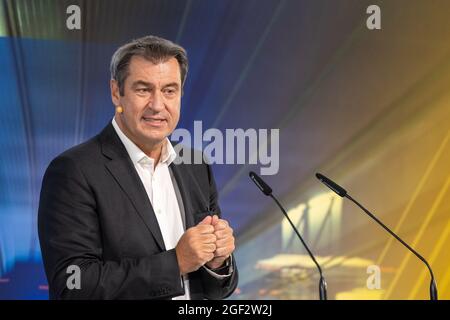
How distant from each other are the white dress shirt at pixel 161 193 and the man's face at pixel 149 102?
4cm

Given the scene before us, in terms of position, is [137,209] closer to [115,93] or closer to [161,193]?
[161,193]

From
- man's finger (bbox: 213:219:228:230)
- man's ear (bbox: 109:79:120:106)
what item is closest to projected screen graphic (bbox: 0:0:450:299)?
man's ear (bbox: 109:79:120:106)

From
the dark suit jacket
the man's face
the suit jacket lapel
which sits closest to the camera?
the dark suit jacket

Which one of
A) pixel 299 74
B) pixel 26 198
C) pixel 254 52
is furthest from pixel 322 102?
pixel 26 198

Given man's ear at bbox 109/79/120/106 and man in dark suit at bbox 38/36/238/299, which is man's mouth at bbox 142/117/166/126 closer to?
man in dark suit at bbox 38/36/238/299

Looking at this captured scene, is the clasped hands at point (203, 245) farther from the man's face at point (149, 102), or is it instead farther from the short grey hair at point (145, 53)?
the short grey hair at point (145, 53)

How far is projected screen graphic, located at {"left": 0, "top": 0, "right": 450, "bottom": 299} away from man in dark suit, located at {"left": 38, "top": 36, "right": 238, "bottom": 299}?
0.52m

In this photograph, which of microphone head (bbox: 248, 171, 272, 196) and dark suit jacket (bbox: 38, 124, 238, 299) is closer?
dark suit jacket (bbox: 38, 124, 238, 299)

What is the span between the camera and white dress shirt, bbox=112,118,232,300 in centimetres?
219

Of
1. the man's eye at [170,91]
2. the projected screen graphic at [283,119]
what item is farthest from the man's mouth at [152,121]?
the projected screen graphic at [283,119]

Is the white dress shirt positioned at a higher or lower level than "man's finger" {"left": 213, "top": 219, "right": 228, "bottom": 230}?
higher

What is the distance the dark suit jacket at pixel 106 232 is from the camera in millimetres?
1981

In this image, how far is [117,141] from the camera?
2199mm

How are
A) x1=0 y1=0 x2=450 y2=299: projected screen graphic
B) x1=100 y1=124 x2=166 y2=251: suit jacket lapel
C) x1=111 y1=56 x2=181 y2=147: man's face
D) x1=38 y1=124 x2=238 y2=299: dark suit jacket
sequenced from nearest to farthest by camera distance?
x1=38 y1=124 x2=238 y2=299: dark suit jacket → x1=100 y1=124 x2=166 y2=251: suit jacket lapel → x1=111 y1=56 x2=181 y2=147: man's face → x1=0 y1=0 x2=450 y2=299: projected screen graphic
